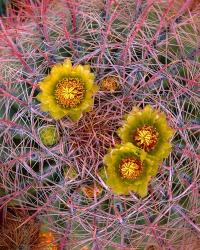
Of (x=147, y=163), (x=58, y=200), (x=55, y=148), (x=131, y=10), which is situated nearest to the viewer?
(x=147, y=163)

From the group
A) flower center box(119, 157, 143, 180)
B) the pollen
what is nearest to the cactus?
the pollen

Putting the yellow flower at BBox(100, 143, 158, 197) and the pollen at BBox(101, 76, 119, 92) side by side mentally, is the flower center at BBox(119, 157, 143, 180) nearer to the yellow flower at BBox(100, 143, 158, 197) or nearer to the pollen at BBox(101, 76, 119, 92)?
the yellow flower at BBox(100, 143, 158, 197)

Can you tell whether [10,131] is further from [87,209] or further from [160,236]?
[160,236]

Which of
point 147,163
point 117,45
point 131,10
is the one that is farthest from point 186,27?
point 147,163

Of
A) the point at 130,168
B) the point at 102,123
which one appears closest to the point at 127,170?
the point at 130,168

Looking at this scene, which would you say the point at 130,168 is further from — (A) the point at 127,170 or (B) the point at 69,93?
(B) the point at 69,93

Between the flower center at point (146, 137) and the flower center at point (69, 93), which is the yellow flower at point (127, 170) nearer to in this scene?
the flower center at point (146, 137)
